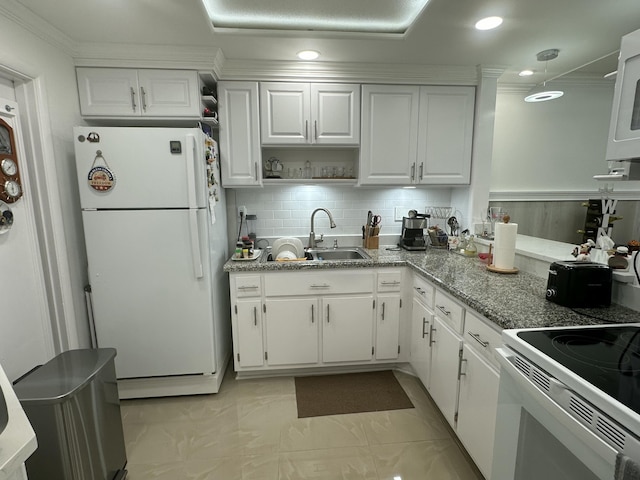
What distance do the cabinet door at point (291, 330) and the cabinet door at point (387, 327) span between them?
0.51 meters

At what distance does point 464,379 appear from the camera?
1.63 metres

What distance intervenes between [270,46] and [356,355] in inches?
94.3

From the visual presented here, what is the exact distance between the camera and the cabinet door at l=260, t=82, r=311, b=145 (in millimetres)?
2439

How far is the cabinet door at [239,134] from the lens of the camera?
7.86ft

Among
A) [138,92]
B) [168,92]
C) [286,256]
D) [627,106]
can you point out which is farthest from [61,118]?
[627,106]

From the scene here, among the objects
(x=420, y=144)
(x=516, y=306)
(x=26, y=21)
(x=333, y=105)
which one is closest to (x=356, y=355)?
(x=516, y=306)

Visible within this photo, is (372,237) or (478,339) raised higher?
(372,237)

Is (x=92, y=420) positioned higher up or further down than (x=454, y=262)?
further down

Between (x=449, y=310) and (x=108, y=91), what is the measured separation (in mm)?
2711

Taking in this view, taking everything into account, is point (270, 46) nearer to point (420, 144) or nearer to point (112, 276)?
point (420, 144)

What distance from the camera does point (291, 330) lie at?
7.87 ft

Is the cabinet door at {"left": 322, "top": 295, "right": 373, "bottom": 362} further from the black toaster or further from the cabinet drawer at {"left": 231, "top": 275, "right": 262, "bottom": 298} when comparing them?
the black toaster

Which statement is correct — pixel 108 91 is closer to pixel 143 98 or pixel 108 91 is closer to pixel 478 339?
pixel 143 98

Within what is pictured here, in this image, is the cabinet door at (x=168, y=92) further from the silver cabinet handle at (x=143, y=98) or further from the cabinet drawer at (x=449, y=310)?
the cabinet drawer at (x=449, y=310)
